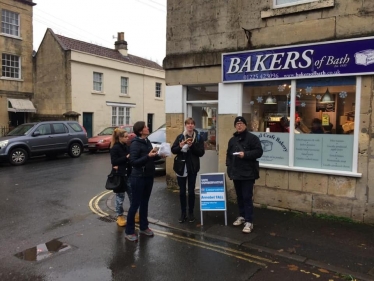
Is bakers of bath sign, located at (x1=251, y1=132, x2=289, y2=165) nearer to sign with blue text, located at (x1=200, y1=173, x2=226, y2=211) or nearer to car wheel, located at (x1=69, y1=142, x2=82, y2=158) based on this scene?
sign with blue text, located at (x1=200, y1=173, x2=226, y2=211)

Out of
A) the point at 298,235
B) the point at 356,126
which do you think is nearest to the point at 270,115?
the point at 356,126

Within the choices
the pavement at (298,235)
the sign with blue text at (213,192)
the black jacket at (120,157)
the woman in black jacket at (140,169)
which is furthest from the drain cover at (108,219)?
the sign with blue text at (213,192)

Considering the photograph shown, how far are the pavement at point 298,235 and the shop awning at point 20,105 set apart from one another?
1855 cm

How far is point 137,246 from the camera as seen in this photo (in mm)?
5070

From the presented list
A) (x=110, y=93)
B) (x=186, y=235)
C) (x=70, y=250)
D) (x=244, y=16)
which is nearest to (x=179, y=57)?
(x=244, y=16)

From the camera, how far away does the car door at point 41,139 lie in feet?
47.6

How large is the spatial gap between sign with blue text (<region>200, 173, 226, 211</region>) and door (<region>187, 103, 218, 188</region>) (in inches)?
79.9

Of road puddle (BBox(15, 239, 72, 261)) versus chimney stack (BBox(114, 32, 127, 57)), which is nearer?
road puddle (BBox(15, 239, 72, 261))

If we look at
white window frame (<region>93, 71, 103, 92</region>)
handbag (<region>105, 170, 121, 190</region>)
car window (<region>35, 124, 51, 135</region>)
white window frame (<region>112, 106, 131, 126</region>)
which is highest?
white window frame (<region>93, 71, 103, 92</region>)

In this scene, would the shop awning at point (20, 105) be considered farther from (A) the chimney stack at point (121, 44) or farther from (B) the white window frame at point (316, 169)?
(B) the white window frame at point (316, 169)

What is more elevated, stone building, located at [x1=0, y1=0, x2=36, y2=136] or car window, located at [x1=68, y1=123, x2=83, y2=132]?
stone building, located at [x1=0, y1=0, x2=36, y2=136]

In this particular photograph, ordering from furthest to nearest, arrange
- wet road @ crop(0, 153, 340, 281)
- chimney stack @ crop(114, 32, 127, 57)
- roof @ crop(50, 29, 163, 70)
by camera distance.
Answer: chimney stack @ crop(114, 32, 127, 57) → roof @ crop(50, 29, 163, 70) → wet road @ crop(0, 153, 340, 281)

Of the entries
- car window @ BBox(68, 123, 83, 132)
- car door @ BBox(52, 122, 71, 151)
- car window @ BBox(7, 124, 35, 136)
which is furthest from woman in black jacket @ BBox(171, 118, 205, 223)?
car window @ BBox(68, 123, 83, 132)

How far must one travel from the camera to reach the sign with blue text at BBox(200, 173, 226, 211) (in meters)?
6.03
